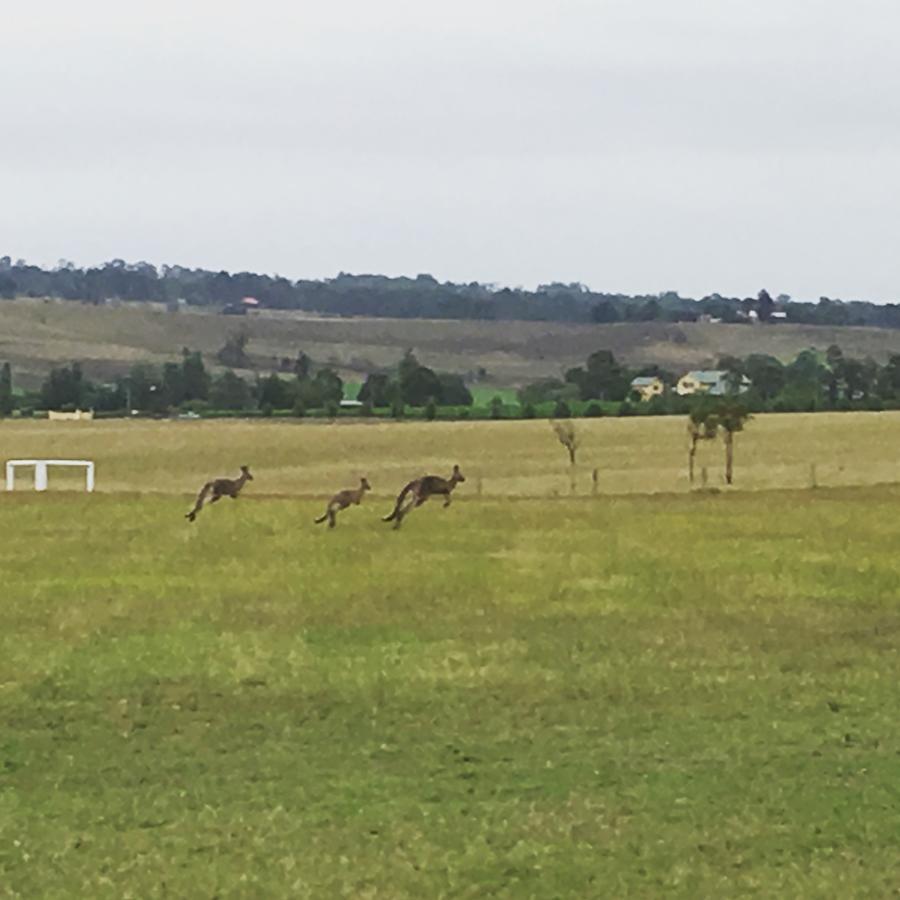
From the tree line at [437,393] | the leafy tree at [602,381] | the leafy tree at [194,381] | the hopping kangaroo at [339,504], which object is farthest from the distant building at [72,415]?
the hopping kangaroo at [339,504]

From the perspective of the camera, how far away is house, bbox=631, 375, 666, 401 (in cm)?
8843

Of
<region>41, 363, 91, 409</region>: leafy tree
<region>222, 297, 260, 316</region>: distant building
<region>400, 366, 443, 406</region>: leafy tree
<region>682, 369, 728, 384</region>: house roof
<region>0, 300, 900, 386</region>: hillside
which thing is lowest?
<region>41, 363, 91, 409</region>: leafy tree

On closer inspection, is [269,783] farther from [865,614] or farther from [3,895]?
[865,614]

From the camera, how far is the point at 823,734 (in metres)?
13.6

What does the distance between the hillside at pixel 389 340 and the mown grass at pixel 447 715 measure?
3718 inches

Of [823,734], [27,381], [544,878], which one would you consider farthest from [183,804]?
[27,381]

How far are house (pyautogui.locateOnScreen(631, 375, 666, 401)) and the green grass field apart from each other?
60.2m

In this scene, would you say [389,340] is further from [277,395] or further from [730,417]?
[730,417]

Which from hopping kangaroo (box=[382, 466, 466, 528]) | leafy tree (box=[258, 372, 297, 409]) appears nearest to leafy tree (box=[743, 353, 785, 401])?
leafy tree (box=[258, 372, 297, 409])

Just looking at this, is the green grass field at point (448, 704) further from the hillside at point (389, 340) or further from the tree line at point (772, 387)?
the hillside at point (389, 340)

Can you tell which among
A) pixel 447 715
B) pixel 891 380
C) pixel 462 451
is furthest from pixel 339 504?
pixel 891 380

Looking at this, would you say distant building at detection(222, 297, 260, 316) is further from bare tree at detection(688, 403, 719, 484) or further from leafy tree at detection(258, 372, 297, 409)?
bare tree at detection(688, 403, 719, 484)

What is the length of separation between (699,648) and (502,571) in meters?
4.94

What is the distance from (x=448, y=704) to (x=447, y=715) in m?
0.39
